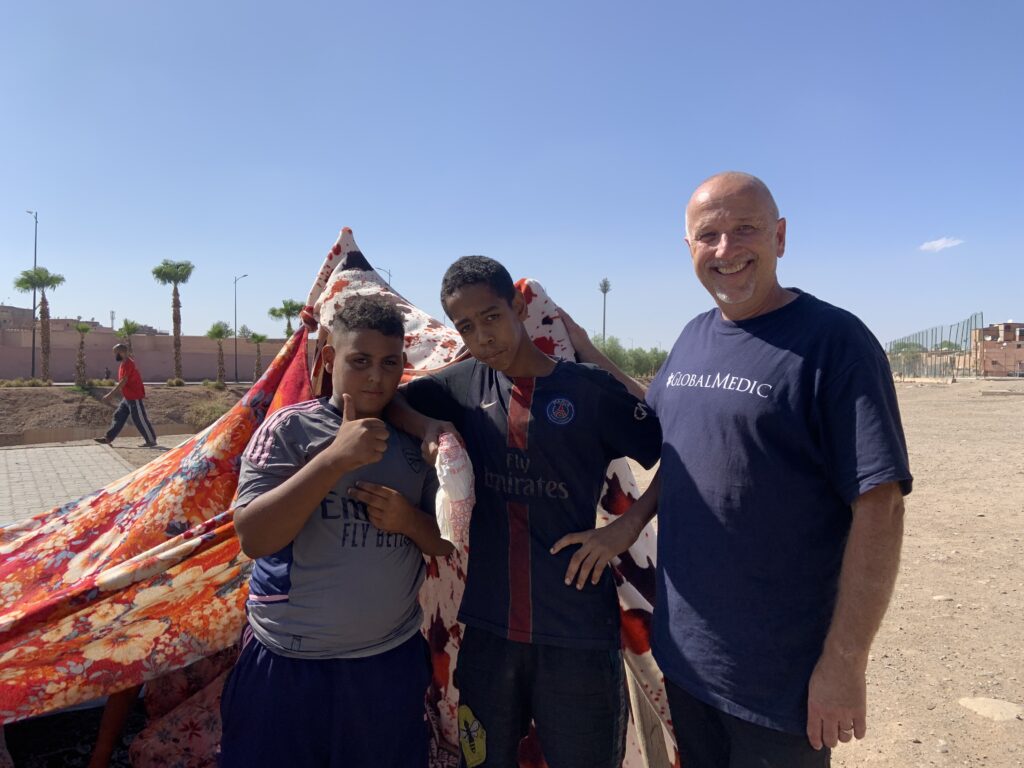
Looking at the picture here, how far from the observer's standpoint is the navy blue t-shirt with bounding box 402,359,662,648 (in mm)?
2027

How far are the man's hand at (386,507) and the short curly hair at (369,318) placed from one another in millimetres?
435

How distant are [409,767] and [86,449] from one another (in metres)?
13.7

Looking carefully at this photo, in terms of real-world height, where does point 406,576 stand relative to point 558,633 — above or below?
above

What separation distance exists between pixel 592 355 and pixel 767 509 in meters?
0.93

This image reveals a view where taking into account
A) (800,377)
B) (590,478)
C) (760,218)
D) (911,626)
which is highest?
(760,218)

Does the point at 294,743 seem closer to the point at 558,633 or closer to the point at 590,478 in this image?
the point at 558,633

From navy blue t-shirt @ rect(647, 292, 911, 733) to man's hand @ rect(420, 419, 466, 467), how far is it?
2.15 ft

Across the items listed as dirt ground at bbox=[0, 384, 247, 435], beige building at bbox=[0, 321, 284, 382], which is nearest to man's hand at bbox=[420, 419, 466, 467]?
dirt ground at bbox=[0, 384, 247, 435]

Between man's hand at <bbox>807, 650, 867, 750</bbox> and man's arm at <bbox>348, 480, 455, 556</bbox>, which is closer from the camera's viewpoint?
man's hand at <bbox>807, 650, 867, 750</bbox>

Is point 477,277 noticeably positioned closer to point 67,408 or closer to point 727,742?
point 727,742

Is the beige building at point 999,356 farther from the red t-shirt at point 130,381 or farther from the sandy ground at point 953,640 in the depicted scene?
the red t-shirt at point 130,381

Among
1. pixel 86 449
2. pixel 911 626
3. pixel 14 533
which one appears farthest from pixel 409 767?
pixel 86 449

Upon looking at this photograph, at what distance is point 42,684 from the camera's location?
2398mm

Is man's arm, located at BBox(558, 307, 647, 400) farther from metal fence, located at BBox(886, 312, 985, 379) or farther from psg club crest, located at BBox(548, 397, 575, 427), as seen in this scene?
metal fence, located at BBox(886, 312, 985, 379)
